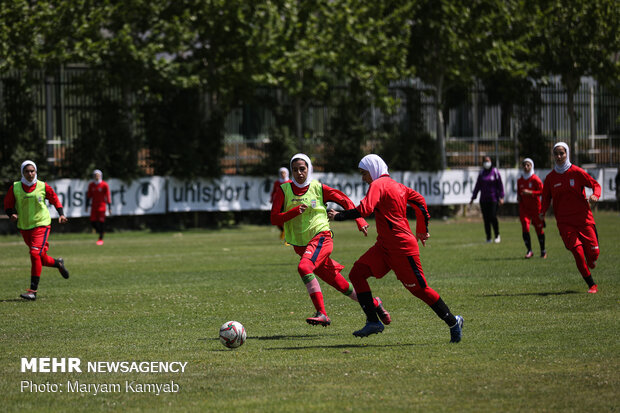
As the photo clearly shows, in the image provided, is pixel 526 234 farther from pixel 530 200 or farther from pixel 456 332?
pixel 456 332

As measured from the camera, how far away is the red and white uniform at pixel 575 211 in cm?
1531

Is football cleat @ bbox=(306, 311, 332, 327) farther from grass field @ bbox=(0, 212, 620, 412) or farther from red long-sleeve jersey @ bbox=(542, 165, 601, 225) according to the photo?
red long-sleeve jersey @ bbox=(542, 165, 601, 225)

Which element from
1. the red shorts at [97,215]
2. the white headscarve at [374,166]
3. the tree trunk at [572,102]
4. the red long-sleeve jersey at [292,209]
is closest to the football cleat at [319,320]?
the red long-sleeve jersey at [292,209]

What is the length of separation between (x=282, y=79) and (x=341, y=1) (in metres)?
4.66

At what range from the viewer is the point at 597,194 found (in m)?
15.0

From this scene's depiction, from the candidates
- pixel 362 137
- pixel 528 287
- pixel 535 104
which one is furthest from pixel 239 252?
pixel 535 104

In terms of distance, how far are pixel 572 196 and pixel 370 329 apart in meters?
5.79

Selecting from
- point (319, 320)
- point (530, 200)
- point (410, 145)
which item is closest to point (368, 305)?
point (319, 320)

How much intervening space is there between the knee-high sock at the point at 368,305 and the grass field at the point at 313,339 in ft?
0.76

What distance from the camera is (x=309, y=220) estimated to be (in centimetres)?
1206

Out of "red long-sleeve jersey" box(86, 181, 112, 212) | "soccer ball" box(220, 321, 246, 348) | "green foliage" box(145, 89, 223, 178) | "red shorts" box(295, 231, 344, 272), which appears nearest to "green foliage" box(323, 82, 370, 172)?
"green foliage" box(145, 89, 223, 178)

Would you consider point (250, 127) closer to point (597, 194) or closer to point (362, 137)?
point (362, 137)

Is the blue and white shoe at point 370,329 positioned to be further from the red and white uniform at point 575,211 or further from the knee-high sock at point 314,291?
the red and white uniform at point 575,211

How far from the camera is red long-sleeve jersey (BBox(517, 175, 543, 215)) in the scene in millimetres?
22172
